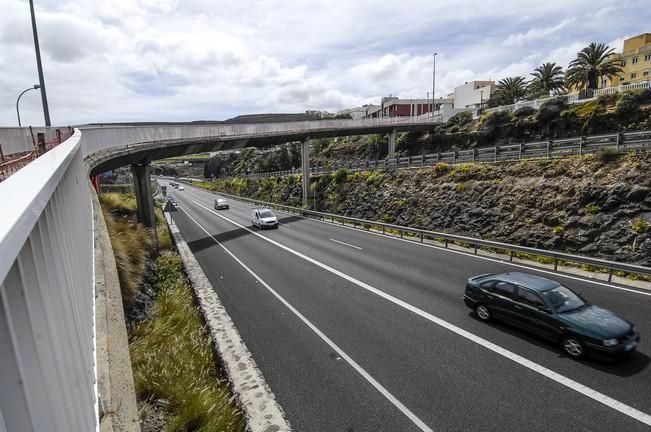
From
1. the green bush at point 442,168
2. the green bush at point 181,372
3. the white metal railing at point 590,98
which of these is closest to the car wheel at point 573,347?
the green bush at point 181,372

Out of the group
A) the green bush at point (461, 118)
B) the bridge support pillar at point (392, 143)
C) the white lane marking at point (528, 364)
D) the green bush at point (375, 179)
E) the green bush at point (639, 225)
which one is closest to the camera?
the white lane marking at point (528, 364)

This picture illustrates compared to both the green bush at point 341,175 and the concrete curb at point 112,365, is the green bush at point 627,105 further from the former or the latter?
the concrete curb at point 112,365

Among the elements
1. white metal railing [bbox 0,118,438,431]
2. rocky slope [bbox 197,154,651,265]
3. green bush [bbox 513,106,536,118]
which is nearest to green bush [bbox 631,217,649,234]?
rocky slope [bbox 197,154,651,265]

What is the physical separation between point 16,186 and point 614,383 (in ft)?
31.9

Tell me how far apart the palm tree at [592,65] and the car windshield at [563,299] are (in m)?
43.9

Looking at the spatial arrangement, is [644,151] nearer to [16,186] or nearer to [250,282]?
[250,282]

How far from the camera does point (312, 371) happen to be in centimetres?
801

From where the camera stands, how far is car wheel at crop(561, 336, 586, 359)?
7.84 meters

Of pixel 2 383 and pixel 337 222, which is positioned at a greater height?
pixel 2 383

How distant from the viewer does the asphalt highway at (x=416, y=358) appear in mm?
6445

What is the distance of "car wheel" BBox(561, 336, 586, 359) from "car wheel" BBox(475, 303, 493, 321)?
75.7 inches

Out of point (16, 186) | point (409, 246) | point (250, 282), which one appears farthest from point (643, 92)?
point (16, 186)

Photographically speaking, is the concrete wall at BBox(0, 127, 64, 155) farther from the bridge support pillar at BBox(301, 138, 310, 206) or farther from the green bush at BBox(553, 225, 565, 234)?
the bridge support pillar at BBox(301, 138, 310, 206)

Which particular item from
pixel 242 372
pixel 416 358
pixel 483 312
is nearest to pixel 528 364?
pixel 483 312
